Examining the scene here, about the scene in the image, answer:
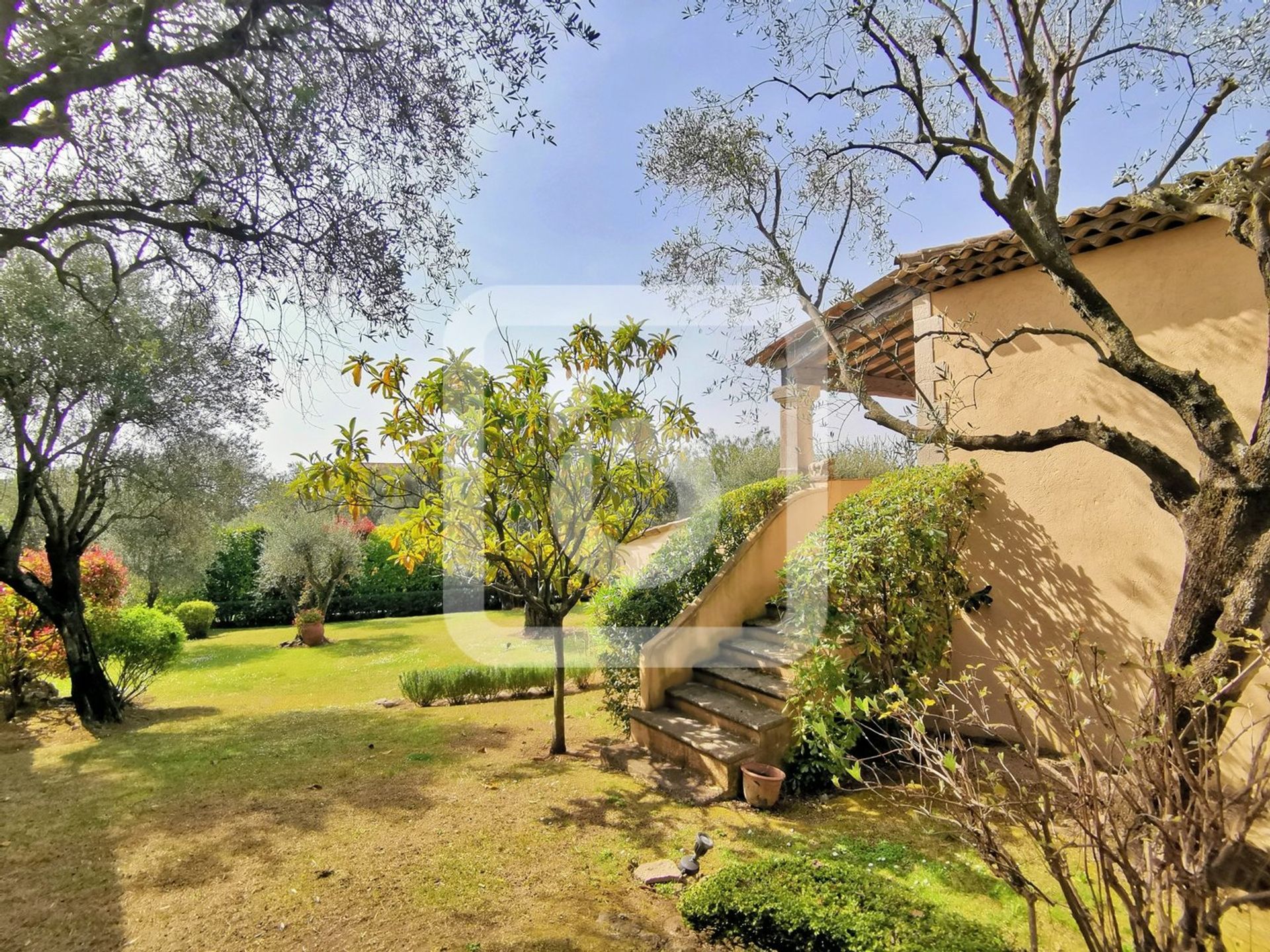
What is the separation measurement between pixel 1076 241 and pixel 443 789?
25.8 feet

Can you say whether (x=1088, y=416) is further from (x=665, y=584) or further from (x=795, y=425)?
(x=665, y=584)

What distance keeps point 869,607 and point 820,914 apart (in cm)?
292

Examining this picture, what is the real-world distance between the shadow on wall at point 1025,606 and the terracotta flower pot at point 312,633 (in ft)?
49.6

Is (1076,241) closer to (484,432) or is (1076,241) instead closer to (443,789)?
(484,432)

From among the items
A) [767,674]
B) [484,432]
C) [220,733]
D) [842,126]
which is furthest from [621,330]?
[220,733]

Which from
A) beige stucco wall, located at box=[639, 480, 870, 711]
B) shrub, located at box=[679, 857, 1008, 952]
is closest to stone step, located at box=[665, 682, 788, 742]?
beige stucco wall, located at box=[639, 480, 870, 711]

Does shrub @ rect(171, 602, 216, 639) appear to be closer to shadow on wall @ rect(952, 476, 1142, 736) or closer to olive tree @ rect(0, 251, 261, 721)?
olive tree @ rect(0, 251, 261, 721)

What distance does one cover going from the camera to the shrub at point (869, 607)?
5.22 m

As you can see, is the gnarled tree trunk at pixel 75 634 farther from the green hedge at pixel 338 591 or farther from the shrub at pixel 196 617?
the green hedge at pixel 338 591

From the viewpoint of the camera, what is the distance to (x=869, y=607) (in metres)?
5.36

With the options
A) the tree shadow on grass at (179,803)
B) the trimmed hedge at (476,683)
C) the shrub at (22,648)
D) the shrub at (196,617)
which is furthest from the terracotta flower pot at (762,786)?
the shrub at (196,617)

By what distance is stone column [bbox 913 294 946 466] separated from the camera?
21.4 ft

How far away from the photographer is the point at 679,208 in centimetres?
770

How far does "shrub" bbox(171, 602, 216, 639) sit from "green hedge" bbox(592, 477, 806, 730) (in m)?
14.9
